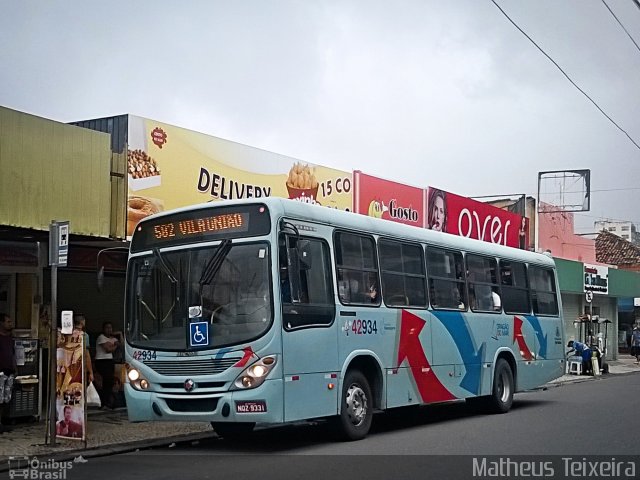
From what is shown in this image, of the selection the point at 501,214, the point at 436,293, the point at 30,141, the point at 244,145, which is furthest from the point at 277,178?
the point at 501,214

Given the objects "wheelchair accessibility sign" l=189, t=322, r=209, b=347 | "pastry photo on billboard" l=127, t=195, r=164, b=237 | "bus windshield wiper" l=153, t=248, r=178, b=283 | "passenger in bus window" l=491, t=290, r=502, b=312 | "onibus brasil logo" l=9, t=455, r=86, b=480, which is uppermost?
"pastry photo on billboard" l=127, t=195, r=164, b=237

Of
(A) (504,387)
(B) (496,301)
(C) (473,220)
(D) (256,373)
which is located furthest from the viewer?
(C) (473,220)

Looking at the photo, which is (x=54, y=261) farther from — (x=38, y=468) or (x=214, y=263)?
(x=38, y=468)

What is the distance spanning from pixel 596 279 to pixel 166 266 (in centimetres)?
2842

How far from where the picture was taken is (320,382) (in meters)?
11.3

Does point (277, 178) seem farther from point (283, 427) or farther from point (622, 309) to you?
point (622, 309)

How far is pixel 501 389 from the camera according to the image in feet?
54.3

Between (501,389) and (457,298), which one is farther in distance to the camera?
(501,389)

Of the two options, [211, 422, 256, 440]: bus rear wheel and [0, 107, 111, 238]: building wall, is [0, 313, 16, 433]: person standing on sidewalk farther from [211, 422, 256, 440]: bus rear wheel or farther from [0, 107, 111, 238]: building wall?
[211, 422, 256, 440]: bus rear wheel

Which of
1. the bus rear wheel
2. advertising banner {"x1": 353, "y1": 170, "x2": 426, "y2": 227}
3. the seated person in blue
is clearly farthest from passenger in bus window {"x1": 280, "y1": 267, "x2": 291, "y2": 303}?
the seated person in blue

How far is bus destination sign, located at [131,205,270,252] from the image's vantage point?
1098 cm

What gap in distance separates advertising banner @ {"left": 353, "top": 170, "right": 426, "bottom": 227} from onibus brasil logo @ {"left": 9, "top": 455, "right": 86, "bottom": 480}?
1204 cm

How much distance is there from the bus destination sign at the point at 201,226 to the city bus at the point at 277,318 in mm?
16

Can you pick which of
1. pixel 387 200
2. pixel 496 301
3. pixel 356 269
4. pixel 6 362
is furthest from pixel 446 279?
pixel 387 200
